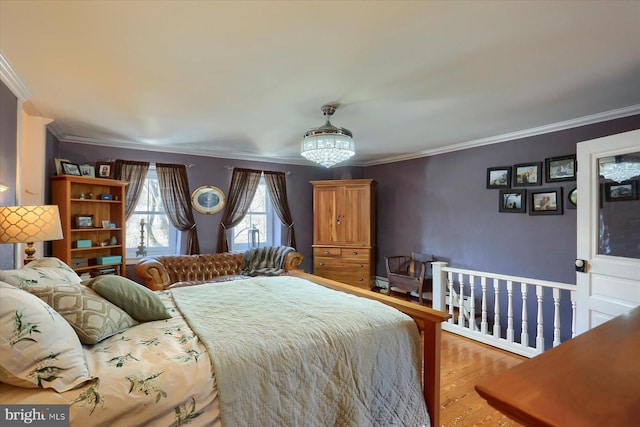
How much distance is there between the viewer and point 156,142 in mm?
4387

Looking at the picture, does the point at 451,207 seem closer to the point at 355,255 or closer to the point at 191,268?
the point at 355,255

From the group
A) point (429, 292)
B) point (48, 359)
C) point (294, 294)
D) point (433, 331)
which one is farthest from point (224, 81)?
point (429, 292)

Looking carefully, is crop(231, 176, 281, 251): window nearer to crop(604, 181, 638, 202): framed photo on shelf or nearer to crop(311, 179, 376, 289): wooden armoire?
crop(311, 179, 376, 289): wooden armoire

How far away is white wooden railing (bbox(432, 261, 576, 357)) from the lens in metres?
3.00

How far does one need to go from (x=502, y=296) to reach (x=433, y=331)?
2.85 meters

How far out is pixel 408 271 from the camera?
5.24 meters

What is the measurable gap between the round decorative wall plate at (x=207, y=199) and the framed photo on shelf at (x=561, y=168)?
179 inches

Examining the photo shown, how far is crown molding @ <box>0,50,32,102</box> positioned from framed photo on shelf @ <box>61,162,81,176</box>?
1.29 meters

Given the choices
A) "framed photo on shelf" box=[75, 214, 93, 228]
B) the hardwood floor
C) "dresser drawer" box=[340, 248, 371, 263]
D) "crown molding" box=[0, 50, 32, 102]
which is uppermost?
"crown molding" box=[0, 50, 32, 102]

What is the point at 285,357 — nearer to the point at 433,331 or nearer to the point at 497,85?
the point at 433,331

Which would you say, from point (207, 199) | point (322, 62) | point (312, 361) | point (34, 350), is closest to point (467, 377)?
point (312, 361)

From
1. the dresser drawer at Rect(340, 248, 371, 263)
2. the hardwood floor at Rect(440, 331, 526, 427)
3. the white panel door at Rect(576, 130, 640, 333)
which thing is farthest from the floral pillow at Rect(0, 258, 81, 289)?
the dresser drawer at Rect(340, 248, 371, 263)

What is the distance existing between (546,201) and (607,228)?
53.1 inches

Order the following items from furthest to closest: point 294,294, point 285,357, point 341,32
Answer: point 294,294 < point 341,32 < point 285,357
